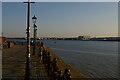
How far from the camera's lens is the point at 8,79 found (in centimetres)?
1096

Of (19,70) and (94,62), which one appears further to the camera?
(94,62)

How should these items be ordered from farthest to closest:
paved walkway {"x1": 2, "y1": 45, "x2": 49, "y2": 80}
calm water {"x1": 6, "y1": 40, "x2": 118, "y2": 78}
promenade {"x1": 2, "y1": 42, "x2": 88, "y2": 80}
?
calm water {"x1": 6, "y1": 40, "x2": 118, "y2": 78} < promenade {"x1": 2, "y1": 42, "x2": 88, "y2": 80} < paved walkway {"x1": 2, "y1": 45, "x2": 49, "y2": 80}

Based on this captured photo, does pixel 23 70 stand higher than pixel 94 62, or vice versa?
pixel 23 70

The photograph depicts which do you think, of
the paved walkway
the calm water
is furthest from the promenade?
the calm water

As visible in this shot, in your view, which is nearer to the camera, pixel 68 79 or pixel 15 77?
pixel 68 79

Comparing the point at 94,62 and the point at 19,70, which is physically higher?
the point at 19,70

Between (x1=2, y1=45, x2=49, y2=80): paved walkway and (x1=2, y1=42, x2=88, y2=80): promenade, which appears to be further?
(x1=2, y1=42, x2=88, y2=80): promenade

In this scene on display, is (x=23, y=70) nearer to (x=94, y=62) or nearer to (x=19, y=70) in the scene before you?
(x=19, y=70)

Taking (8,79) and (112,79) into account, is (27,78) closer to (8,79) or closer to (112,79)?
(8,79)

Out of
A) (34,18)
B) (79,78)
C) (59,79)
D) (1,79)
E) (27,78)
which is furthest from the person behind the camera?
(34,18)

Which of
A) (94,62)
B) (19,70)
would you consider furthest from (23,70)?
(94,62)

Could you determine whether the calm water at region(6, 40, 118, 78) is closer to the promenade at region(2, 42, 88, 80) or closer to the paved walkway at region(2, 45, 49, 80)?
the promenade at region(2, 42, 88, 80)

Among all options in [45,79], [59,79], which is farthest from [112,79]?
[59,79]

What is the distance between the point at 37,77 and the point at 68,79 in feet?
11.3
